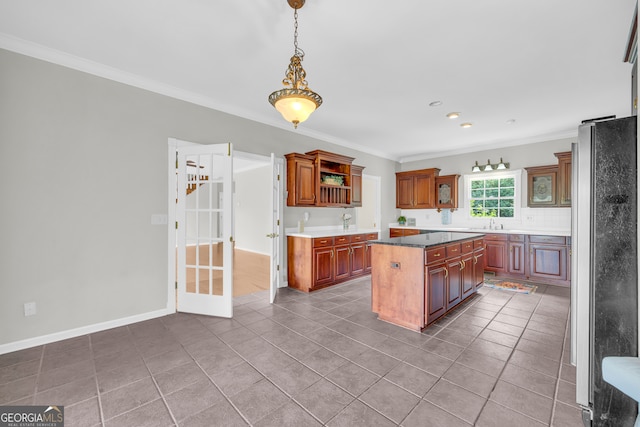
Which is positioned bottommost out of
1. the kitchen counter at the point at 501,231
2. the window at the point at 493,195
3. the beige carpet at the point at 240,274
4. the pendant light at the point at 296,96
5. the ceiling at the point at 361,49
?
the beige carpet at the point at 240,274

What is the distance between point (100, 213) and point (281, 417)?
2.73 meters

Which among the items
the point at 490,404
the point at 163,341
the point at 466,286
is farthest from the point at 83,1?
the point at 466,286

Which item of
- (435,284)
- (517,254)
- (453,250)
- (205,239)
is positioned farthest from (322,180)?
(517,254)

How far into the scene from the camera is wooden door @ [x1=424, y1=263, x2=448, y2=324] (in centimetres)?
296

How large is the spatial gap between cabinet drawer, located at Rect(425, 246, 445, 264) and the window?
3.83 m

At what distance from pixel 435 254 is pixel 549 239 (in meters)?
3.32

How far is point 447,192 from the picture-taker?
662cm

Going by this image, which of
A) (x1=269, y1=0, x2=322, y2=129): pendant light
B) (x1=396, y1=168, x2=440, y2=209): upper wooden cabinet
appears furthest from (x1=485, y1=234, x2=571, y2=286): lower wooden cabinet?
(x1=269, y1=0, x2=322, y2=129): pendant light

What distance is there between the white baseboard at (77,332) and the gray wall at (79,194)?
4 cm

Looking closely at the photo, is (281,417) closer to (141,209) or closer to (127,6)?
(141,209)

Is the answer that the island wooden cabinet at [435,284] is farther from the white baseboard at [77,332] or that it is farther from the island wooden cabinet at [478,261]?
the white baseboard at [77,332]

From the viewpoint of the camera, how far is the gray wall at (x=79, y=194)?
2551 millimetres

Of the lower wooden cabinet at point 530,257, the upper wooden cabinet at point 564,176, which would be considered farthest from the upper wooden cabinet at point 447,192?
the upper wooden cabinet at point 564,176

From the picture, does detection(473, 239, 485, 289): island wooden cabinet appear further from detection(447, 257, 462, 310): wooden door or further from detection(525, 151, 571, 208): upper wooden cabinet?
detection(525, 151, 571, 208): upper wooden cabinet
